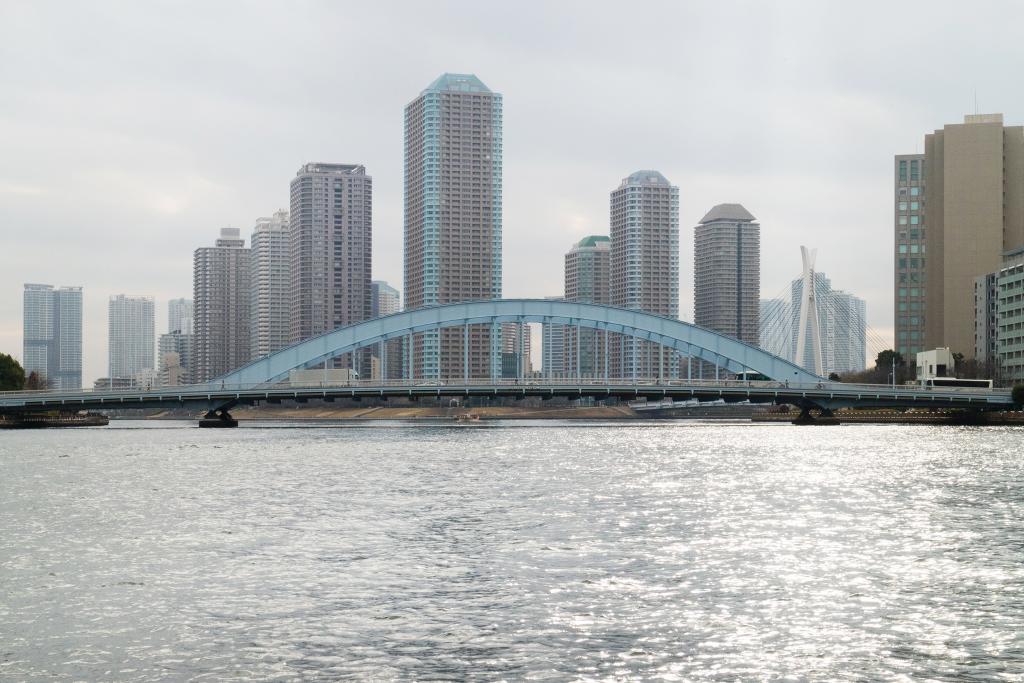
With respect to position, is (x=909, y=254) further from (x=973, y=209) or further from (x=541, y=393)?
(x=541, y=393)

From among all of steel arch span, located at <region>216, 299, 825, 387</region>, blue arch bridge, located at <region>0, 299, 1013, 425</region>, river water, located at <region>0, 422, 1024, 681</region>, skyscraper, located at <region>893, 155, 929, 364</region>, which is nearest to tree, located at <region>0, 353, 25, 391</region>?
blue arch bridge, located at <region>0, 299, 1013, 425</region>

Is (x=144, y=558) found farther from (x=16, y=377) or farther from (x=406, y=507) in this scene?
(x=16, y=377)

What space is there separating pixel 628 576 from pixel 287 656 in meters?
9.24

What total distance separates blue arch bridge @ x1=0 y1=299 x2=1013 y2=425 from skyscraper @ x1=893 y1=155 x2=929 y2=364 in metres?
70.3

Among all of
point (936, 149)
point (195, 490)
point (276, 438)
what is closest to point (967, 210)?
point (936, 149)

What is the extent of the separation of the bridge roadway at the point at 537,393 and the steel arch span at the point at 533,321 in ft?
16.2

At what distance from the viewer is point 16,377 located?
142m

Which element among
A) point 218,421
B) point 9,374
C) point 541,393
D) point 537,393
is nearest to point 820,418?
point 541,393

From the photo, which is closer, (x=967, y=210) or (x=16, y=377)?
(x=16, y=377)

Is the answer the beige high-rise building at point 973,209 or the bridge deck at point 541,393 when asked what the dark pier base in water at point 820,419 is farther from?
→ the beige high-rise building at point 973,209

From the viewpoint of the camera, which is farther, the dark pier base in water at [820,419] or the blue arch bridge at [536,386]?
the dark pier base in water at [820,419]

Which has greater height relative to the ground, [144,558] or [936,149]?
[936,149]

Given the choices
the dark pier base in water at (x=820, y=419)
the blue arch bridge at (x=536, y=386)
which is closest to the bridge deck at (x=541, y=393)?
the blue arch bridge at (x=536, y=386)

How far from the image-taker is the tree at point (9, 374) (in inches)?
5472
